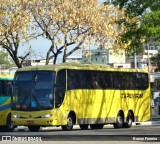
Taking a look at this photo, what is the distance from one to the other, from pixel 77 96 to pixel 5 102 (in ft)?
13.5

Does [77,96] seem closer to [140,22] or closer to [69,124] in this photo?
[69,124]

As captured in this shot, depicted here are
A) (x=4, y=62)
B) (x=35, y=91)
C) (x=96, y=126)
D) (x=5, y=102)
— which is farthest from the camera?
(x=4, y=62)

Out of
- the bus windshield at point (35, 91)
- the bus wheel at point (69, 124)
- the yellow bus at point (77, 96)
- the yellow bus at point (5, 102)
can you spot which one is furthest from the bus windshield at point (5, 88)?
the bus wheel at point (69, 124)

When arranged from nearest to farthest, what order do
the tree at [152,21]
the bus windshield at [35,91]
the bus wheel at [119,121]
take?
the bus windshield at [35,91]
the bus wheel at [119,121]
the tree at [152,21]

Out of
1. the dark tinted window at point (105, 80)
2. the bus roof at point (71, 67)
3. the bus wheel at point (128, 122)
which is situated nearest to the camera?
the bus roof at point (71, 67)

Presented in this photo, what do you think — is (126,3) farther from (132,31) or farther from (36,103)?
(36,103)

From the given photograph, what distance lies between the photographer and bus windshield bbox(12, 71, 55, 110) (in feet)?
97.2

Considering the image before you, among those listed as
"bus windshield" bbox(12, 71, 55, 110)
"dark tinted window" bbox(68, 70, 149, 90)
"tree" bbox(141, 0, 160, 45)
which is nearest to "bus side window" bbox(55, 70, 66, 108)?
"bus windshield" bbox(12, 71, 55, 110)

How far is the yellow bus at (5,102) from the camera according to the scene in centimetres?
3316

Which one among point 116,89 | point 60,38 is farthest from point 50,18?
point 116,89

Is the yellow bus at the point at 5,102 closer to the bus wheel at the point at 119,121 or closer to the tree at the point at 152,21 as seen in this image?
the bus wheel at the point at 119,121

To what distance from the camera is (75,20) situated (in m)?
42.3

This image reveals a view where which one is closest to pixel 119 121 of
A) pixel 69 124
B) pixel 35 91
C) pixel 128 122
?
pixel 128 122

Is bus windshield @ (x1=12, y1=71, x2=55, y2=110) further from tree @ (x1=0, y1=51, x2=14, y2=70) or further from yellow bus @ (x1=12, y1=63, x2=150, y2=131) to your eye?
tree @ (x1=0, y1=51, x2=14, y2=70)
